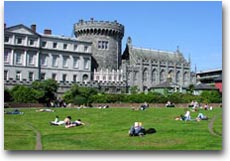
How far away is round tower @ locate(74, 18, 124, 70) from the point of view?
49594mm

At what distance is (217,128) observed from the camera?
17594mm

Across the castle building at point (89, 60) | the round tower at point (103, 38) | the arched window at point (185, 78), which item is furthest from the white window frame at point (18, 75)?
the arched window at point (185, 78)

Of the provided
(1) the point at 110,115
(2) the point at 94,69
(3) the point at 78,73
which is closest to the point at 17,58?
(3) the point at 78,73

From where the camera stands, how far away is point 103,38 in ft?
167

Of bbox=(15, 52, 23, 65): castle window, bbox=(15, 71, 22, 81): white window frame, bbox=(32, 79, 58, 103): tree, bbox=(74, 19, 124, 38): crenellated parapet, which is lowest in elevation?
bbox=(32, 79, 58, 103): tree

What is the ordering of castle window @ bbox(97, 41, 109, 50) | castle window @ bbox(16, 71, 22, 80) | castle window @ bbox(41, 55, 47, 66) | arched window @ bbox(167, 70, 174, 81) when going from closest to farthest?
castle window @ bbox(16, 71, 22, 80), castle window @ bbox(41, 55, 47, 66), castle window @ bbox(97, 41, 109, 50), arched window @ bbox(167, 70, 174, 81)

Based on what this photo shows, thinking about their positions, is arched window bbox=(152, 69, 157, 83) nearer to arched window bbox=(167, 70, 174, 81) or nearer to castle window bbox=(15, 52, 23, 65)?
arched window bbox=(167, 70, 174, 81)

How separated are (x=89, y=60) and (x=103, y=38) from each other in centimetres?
387

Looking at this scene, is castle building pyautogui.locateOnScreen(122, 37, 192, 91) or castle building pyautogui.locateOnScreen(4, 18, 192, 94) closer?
castle building pyautogui.locateOnScreen(4, 18, 192, 94)

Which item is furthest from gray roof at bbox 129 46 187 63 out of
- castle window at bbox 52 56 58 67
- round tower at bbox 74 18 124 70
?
castle window at bbox 52 56 58 67

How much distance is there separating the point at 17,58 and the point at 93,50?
13.2 m

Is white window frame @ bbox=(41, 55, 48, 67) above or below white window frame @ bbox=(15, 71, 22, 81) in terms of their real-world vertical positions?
above

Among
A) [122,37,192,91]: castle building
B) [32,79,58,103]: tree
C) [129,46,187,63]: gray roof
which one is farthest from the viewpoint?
[129,46,187,63]: gray roof

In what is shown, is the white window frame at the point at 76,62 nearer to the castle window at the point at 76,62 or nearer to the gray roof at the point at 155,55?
the castle window at the point at 76,62
